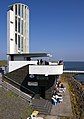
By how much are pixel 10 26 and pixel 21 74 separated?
1016 centimetres

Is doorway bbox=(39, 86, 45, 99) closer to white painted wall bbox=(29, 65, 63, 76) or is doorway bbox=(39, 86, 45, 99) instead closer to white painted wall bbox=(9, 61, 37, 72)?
white painted wall bbox=(29, 65, 63, 76)

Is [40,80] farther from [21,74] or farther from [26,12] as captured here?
[26,12]

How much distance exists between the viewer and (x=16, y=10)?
125 feet

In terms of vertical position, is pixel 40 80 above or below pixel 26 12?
below

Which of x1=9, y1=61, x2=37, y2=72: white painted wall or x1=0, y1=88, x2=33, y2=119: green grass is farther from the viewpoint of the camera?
x1=9, y1=61, x2=37, y2=72: white painted wall

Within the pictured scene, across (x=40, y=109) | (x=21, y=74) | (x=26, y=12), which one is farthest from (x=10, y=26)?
(x=40, y=109)

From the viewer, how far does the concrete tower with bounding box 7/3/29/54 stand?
35.7 m

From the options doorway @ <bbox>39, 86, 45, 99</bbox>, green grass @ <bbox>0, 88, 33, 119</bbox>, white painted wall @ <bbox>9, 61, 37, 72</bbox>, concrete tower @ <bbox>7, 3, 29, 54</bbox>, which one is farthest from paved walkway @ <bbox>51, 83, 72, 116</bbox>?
concrete tower @ <bbox>7, 3, 29, 54</bbox>

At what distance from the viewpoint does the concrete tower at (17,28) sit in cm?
3566

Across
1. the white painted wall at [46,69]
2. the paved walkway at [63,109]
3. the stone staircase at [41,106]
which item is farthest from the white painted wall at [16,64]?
the paved walkway at [63,109]

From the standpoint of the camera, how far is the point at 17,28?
37688mm

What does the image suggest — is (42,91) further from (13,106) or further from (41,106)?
(13,106)

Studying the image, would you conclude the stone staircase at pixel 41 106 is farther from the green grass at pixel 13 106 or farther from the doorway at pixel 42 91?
the doorway at pixel 42 91

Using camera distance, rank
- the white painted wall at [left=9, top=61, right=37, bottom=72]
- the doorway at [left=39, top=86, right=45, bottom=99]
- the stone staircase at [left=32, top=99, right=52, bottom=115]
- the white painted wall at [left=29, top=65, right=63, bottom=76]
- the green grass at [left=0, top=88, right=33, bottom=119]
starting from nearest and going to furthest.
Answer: the green grass at [left=0, top=88, right=33, bottom=119]
the stone staircase at [left=32, top=99, right=52, bottom=115]
the white painted wall at [left=29, top=65, right=63, bottom=76]
the doorway at [left=39, top=86, right=45, bottom=99]
the white painted wall at [left=9, top=61, right=37, bottom=72]
